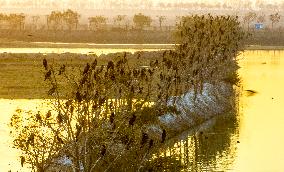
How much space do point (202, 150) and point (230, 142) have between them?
496 centimetres

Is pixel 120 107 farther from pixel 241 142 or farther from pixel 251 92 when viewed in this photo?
pixel 251 92

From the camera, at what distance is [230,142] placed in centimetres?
5834

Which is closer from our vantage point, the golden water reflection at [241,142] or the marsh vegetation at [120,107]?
the marsh vegetation at [120,107]

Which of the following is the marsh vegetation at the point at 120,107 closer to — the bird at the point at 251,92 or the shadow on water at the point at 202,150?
the shadow on water at the point at 202,150

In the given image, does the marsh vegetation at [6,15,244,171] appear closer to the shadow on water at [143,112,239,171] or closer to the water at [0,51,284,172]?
the shadow on water at [143,112,239,171]

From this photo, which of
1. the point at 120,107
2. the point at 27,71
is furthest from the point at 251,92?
the point at 120,107

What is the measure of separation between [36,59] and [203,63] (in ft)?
189

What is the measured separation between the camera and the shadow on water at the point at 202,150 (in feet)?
157

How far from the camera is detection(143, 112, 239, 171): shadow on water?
4788 cm

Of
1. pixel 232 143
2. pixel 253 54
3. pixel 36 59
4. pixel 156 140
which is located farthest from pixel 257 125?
pixel 253 54

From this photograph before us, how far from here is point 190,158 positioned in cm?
5097

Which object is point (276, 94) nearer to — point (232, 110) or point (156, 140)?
point (232, 110)

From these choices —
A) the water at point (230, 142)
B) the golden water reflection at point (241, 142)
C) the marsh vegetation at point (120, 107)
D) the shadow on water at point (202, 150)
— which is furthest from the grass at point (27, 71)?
the golden water reflection at point (241, 142)

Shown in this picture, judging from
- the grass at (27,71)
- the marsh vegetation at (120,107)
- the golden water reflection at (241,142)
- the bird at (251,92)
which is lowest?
the bird at (251,92)
